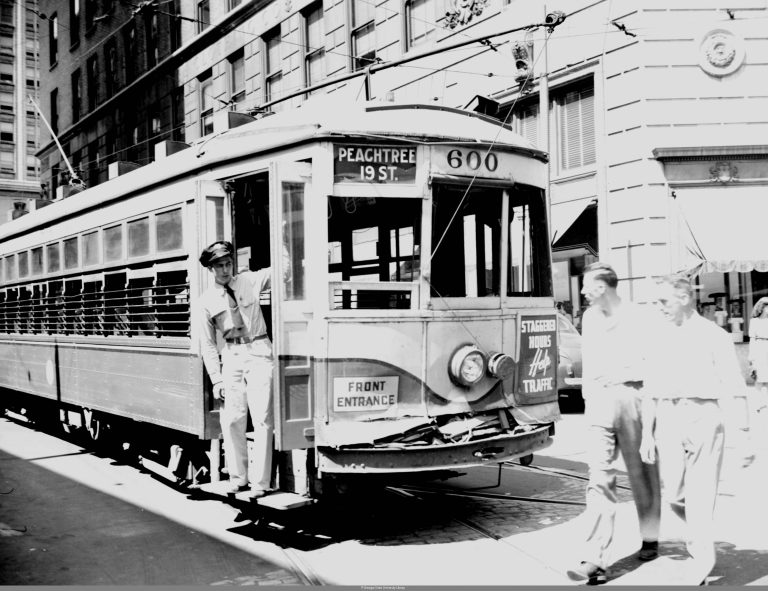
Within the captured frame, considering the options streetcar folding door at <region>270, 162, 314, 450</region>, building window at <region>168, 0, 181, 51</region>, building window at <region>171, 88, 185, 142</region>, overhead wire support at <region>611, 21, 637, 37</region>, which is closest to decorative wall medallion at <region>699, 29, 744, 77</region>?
overhead wire support at <region>611, 21, 637, 37</region>

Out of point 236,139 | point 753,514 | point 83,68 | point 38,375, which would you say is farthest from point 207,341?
point 83,68

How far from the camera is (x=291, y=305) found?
6102 millimetres

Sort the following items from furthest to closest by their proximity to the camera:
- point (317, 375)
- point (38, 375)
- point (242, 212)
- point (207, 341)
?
point (38, 375) < point (242, 212) < point (207, 341) < point (317, 375)

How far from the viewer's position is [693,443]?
483 centimetres

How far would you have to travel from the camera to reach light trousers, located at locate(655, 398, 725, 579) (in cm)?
475

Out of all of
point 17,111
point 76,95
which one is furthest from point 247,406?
point 17,111

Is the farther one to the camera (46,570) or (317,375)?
(317,375)

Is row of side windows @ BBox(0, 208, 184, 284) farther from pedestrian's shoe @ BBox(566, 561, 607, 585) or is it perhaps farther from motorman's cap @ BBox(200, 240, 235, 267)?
pedestrian's shoe @ BBox(566, 561, 607, 585)

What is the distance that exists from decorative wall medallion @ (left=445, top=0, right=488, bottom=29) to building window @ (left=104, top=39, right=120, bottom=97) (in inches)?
710

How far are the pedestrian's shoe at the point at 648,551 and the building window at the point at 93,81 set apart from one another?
110 ft

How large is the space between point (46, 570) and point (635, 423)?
384 centimetres

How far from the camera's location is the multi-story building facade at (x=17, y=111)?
6200cm

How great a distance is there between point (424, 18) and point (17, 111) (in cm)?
6392

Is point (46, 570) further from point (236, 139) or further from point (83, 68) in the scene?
point (83, 68)
